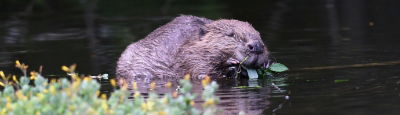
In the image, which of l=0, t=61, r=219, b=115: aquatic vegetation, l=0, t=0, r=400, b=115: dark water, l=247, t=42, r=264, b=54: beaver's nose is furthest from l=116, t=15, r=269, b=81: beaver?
l=0, t=61, r=219, b=115: aquatic vegetation

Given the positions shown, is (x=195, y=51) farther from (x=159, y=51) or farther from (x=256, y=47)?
(x=256, y=47)

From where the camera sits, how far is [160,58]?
29.2ft

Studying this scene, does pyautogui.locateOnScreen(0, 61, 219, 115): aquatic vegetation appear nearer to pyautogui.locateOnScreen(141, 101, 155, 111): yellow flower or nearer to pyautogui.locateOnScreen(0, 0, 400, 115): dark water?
pyautogui.locateOnScreen(141, 101, 155, 111): yellow flower

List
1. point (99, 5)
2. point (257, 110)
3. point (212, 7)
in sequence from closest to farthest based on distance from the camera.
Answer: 1. point (257, 110)
2. point (212, 7)
3. point (99, 5)

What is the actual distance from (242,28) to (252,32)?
0.10 meters

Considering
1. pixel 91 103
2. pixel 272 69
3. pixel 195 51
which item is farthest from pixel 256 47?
pixel 91 103

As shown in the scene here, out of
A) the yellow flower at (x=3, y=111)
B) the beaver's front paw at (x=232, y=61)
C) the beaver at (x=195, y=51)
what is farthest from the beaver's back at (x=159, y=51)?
the yellow flower at (x=3, y=111)

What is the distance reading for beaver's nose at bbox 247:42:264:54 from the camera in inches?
319

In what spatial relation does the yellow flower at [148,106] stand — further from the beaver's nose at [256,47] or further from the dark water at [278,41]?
the beaver's nose at [256,47]

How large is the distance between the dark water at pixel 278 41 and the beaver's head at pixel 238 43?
0.66 ft

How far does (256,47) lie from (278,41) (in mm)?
3794

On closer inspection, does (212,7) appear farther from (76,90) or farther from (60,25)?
(76,90)

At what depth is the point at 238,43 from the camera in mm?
8359

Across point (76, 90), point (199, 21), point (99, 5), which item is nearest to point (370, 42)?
point (199, 21)
